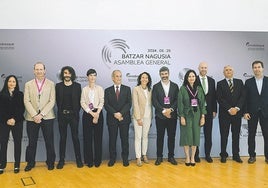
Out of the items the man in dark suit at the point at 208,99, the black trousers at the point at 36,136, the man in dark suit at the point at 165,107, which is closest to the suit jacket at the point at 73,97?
the black trousers at the point at 36,136

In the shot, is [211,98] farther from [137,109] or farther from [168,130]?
[137,109]

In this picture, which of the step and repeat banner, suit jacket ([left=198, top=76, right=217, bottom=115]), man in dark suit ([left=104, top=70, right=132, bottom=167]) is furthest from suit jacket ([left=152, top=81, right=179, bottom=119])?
the step and repeat banner

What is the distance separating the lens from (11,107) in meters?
4.55

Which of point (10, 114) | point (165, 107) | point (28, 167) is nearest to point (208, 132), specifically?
point (165, 107)

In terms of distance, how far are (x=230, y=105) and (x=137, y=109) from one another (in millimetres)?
1558

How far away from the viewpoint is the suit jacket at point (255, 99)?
5.02 metres

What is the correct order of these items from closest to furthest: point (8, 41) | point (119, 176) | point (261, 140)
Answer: point (119, 176) → point (8, 41) → point (261, 140)

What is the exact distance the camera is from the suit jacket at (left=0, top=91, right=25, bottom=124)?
4.52 meters

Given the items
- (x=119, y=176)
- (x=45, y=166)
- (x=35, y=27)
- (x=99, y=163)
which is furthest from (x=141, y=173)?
(x=35, y=27)

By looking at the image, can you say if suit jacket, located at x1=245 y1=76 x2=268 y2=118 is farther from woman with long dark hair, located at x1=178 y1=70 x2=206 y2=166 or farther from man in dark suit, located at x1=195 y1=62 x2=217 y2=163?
woman with long dark hair, located at x1=178 y1=70 x2=206 y2=166

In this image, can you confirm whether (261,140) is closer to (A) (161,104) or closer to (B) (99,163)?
(A) (161,104)

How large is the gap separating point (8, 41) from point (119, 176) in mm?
3078

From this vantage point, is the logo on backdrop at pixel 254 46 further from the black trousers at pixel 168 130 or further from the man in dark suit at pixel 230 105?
the black trousers at pixel 168 130

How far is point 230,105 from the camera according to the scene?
5066 millimetres
